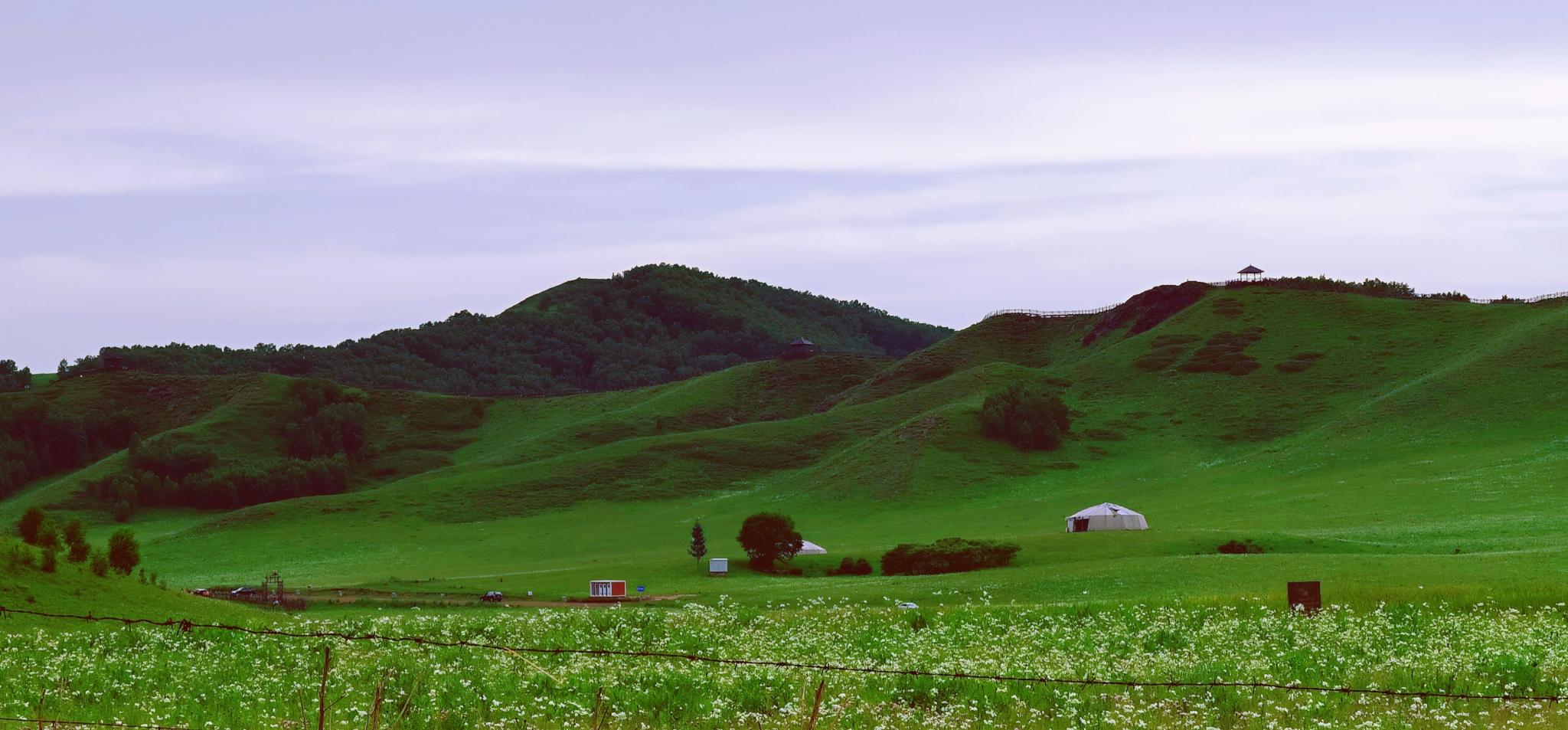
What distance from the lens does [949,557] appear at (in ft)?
225

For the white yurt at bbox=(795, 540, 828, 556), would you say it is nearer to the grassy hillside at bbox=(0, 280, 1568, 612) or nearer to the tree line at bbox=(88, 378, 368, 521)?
the grassy hillside at bbox=(0, 280, 1568, 612)

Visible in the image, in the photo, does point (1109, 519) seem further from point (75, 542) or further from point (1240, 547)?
point (75, 542)

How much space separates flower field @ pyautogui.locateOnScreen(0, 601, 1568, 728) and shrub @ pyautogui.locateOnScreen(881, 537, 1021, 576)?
3424cm

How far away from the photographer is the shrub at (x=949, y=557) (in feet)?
221

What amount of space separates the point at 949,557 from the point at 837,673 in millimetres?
46527

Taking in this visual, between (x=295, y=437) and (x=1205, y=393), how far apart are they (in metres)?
113

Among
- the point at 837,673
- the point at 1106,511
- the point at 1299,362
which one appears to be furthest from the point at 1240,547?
the point at 1299,362

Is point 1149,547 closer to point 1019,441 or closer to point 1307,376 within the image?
point 1019,441

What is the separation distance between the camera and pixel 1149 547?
2643 inches

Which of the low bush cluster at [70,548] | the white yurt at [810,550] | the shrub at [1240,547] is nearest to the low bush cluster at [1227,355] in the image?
the white yurt at [810,550]

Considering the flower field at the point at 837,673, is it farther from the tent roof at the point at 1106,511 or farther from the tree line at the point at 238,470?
the tree line at the point at 238,470

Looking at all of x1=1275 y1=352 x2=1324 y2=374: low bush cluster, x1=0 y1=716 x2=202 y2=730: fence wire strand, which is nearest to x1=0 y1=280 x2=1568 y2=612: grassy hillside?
x1=1275 y1=352 x2=1324 y2=374: low bush cluster

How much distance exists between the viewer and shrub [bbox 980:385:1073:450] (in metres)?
137

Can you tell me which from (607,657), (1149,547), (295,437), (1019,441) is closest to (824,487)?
(1019,441)
